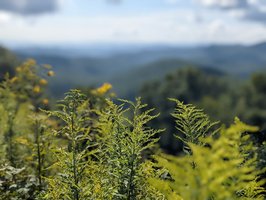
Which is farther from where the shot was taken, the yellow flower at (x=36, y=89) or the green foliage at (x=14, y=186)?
the yellow flower at (x=36, y=89)

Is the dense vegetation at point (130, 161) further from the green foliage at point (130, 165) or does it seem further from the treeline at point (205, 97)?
the treeline at point (205, 97)

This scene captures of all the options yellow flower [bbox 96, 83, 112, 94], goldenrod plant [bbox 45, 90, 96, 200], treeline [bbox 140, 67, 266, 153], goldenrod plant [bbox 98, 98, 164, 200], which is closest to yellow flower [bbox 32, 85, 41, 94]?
yellow flower [bbox 96, 83, 112, 94]

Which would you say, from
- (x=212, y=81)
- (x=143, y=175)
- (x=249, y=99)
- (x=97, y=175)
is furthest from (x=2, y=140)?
(x=212, y=81)

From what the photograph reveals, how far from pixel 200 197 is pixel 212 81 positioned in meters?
121

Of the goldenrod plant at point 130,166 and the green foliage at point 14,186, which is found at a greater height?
the goldenrod plant at point 130,166

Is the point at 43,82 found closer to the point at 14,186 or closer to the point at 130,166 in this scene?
the point at 14,186

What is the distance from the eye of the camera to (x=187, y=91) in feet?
363

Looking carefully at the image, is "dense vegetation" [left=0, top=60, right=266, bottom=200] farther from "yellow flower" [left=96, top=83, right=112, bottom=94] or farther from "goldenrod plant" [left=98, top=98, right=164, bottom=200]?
"yellow flower" [left=96, top=83, right=112, bottom=94]

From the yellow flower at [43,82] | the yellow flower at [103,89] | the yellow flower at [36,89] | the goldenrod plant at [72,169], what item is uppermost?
the yellow flower at [43,82]

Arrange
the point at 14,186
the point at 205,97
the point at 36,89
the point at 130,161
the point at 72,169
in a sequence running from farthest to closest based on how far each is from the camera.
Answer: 1. the point at 205,97
2. the point at 36,89
3. the point at 14,186
4. the point at 72,169
5. the point at 130,161

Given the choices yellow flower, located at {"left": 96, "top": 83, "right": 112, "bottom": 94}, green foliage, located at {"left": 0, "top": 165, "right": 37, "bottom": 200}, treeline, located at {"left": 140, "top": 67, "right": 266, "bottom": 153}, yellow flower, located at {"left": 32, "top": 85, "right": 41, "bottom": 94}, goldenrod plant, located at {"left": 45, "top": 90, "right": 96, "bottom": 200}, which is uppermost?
yellow flower, located at {"left": 96, "top": 83, "right": 112, "bottom": 94}

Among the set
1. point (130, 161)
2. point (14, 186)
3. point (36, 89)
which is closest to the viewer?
point (130, 161)

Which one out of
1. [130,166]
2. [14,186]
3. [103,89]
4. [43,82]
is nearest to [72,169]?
[130,166]

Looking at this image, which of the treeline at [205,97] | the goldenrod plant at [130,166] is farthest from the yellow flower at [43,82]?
the treeline at [205,97]
